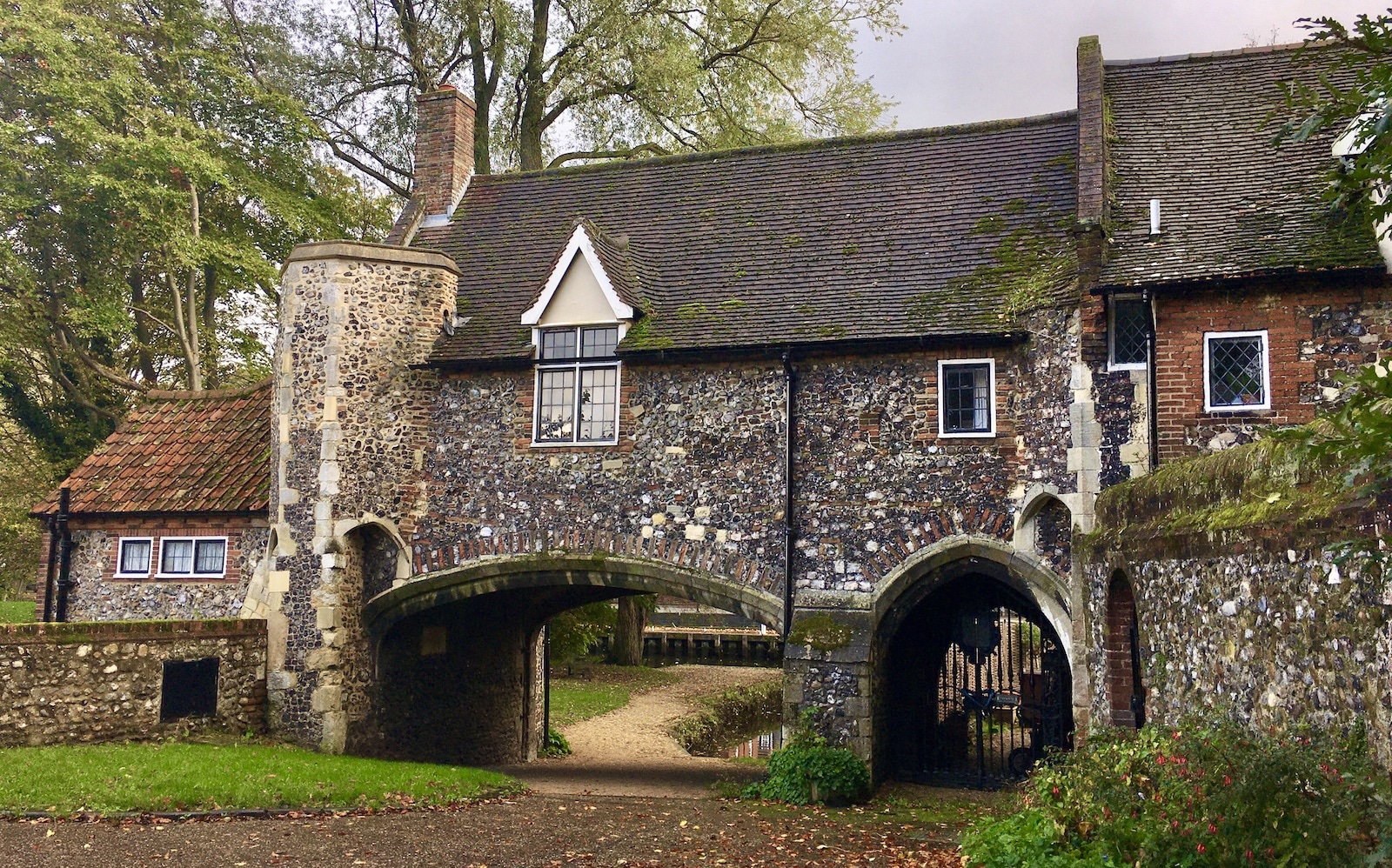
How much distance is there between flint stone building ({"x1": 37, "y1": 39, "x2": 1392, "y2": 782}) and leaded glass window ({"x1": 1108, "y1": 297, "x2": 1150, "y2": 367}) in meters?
0.03

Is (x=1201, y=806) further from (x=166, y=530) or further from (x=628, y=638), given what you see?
(x=628, y=638)

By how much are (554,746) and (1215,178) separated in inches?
577

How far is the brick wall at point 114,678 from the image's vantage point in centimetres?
1409

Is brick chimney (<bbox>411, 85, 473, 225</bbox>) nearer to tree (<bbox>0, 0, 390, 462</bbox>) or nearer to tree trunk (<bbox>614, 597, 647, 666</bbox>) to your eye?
tree (<bbox>0, 0, 390, 462</bbox>)

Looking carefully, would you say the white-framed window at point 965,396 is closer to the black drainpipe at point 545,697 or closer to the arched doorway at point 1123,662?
the arched doorway at point 1123,662

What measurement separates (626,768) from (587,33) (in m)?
17.0

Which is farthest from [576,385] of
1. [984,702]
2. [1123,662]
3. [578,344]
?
[1123,662]

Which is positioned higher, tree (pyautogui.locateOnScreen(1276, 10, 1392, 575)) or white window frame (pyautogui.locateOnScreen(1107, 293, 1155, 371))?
white window frame (pyautogui.locateOnScreen(1107, 293, 1155, 371))

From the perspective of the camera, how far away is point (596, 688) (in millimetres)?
29688

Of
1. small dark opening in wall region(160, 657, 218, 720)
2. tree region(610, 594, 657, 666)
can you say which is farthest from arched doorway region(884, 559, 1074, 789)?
tree region(610, 594, 657, 666)

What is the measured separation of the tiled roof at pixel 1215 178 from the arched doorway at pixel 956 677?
4409mm

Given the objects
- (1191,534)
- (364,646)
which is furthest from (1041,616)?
(364,646)

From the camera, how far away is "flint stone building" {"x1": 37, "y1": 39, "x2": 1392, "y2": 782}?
13625 mm

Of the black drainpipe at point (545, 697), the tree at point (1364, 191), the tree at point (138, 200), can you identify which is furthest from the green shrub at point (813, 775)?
the tree at point (138, 200)
